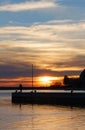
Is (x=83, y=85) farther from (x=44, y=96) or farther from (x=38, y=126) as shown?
(x=38, y=126)

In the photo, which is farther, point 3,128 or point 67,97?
point 67,97

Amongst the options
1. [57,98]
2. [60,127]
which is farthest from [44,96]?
[60,127]

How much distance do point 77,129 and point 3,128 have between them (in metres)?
7.20

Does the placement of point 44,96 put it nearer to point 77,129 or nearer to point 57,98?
point 57,98

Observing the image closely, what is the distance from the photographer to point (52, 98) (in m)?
98.4

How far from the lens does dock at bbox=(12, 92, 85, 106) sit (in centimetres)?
9326

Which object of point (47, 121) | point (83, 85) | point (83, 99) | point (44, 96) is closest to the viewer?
point (47, 121)

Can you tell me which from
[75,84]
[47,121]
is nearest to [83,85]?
[75,84]

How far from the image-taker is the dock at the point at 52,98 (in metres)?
93.3

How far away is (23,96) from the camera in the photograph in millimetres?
104688

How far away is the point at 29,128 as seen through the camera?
159ft

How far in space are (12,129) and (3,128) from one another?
1273 millimetres

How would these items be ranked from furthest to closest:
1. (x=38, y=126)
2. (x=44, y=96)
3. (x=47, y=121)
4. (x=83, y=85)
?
1. (x=83, y=85)
2. (x=44, y=96)
3. (x=47, y=121)
4. (x=38, y=126)

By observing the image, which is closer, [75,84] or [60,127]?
[60,127]
